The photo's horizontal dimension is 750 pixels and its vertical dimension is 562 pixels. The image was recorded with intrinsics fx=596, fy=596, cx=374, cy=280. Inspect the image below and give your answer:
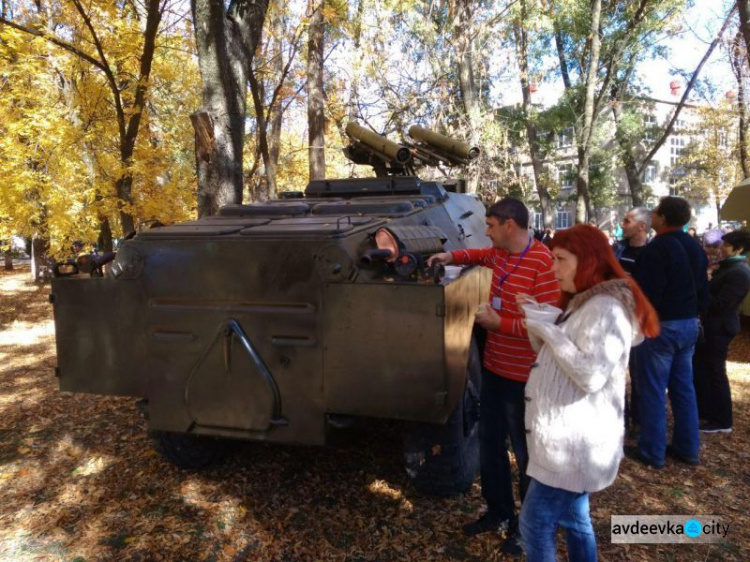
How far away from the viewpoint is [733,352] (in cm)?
827

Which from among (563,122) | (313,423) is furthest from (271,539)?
(563,122)

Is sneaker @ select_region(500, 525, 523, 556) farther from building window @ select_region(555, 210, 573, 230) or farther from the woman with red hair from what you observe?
building window @ select_region(555, 210, 573, 230)

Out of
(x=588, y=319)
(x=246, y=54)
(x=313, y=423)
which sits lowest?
(x=313, y=423)

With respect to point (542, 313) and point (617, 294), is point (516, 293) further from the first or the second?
point (617, 294)

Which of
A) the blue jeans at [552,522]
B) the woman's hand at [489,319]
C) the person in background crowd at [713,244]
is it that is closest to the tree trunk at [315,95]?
the person in background crowd at [713,244]

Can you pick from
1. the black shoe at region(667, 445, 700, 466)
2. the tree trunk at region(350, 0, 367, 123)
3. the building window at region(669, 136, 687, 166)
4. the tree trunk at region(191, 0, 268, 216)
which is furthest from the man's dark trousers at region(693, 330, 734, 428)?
the building window at region(669, 136, 687, 166)

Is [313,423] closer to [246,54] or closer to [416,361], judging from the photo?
[416,361]

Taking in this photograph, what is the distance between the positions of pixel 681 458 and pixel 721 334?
1178mm

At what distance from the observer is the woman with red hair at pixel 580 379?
2.18 meters

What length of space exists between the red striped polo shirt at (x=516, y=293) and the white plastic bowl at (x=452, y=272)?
28 cm

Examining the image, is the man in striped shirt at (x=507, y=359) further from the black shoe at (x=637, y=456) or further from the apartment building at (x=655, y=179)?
the apartment building at (x=655, y=179)

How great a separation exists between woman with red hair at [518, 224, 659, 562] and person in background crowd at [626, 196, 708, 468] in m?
2.10

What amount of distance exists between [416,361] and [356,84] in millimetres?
11149

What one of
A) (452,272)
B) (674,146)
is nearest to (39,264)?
(452,272)
